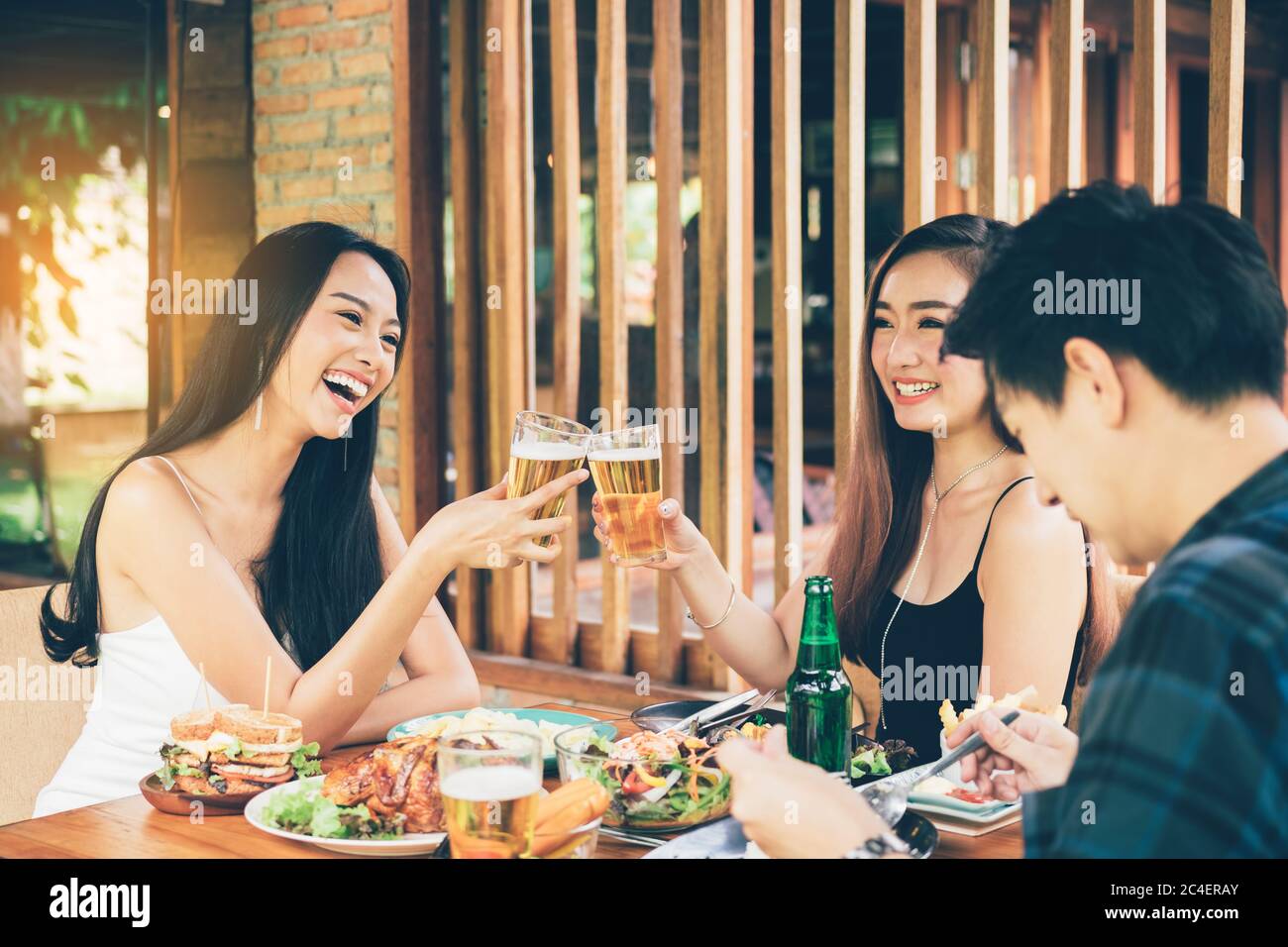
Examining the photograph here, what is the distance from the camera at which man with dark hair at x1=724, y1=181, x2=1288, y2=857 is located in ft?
2.89

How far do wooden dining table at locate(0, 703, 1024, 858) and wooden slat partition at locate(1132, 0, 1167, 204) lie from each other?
→ 1.79 m

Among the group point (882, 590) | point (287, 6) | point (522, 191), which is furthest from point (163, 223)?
point (882, 590)

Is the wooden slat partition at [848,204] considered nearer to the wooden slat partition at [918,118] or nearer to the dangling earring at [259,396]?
the wooden slat partition at [918,118]

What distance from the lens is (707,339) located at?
3357 mm

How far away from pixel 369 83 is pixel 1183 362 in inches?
135

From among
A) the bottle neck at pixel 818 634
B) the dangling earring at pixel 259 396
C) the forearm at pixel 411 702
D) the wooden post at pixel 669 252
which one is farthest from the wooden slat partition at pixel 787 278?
the bottle neck at pixel 818 634

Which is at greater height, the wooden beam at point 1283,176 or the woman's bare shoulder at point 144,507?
the wooden beam at point 1283,176

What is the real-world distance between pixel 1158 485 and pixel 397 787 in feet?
2.82

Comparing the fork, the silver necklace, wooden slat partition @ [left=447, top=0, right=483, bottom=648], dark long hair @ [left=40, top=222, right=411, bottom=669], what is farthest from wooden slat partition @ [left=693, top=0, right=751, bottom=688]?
the fork

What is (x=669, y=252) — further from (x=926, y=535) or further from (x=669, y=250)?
(x=926, y=535)

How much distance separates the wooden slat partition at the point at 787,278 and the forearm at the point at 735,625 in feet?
3.17

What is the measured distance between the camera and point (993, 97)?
2938mm

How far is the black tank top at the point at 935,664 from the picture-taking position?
2062 mm

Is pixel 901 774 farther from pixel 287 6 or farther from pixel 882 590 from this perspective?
pixel 287 6
